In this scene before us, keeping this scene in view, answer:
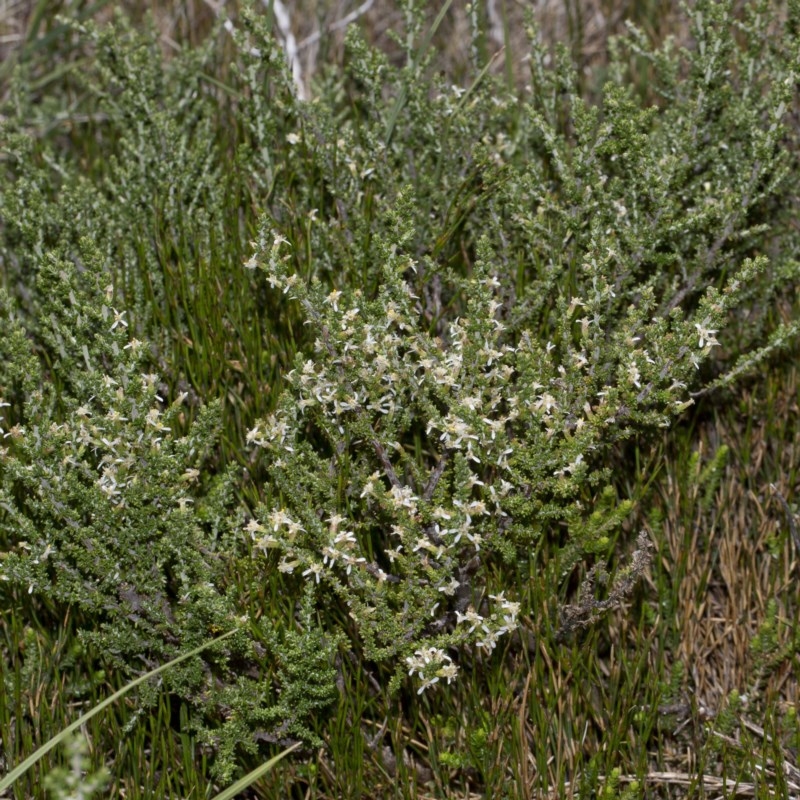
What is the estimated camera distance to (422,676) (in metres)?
2.21

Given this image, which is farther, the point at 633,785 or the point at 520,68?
the point at 520,68

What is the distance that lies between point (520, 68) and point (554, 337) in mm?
2399

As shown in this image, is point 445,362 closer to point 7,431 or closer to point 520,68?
point 7,431

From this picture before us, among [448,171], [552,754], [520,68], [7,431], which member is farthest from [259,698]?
[520,68]

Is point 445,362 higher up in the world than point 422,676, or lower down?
higher up

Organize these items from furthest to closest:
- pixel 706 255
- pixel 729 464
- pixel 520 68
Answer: pixel 520 68, pixel 729 464, pixel 706 255

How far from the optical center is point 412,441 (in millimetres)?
2633

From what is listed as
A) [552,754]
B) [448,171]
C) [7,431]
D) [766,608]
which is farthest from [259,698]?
[448,171]

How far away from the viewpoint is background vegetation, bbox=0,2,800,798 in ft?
7.55

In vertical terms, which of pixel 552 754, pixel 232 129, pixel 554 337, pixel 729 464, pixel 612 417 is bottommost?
pixel 552 754

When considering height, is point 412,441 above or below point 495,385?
below

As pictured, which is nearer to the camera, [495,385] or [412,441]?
[495,385]

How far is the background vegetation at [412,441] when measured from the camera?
90.7 inches

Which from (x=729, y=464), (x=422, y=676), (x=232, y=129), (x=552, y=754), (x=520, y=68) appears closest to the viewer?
(x=422, y=676)
